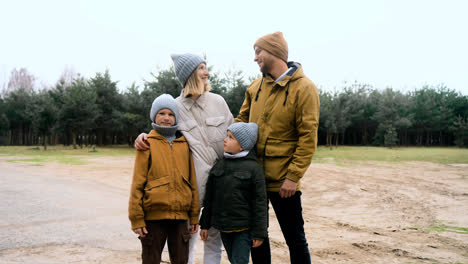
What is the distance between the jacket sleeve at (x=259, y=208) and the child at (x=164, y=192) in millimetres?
451

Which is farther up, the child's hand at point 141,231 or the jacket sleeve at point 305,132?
the jacket sleeve at point 305,132

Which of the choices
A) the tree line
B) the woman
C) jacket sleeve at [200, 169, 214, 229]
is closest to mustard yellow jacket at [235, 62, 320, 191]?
the woman

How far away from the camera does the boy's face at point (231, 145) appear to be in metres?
2.54

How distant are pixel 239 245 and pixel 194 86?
1336 millimetres

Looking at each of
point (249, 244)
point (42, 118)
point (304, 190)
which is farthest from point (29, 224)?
point (42, 118)

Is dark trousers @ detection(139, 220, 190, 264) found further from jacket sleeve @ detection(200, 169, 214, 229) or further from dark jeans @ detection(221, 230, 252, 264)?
dark jeans @ detection(221, 230, 252, 264)

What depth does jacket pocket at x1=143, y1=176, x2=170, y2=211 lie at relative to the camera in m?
2.38

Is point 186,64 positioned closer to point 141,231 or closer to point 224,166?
point 224,166

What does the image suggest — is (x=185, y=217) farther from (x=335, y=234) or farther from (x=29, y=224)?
(x=29, y=224)

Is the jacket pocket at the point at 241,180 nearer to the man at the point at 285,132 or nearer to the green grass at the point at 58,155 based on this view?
the man at the point at 285,132

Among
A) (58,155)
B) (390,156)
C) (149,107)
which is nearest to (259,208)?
(390,156)

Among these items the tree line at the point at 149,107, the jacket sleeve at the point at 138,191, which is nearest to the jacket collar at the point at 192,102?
the jacket sleeve at the point at 138,191

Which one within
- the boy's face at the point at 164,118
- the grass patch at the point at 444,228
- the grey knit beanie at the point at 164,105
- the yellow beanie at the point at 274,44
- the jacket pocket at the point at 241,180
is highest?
the yellow beanie at the point at 274,44

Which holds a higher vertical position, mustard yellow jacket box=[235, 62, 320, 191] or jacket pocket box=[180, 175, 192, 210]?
mustard yellow jacket box=[235, 62, 320, 191]
